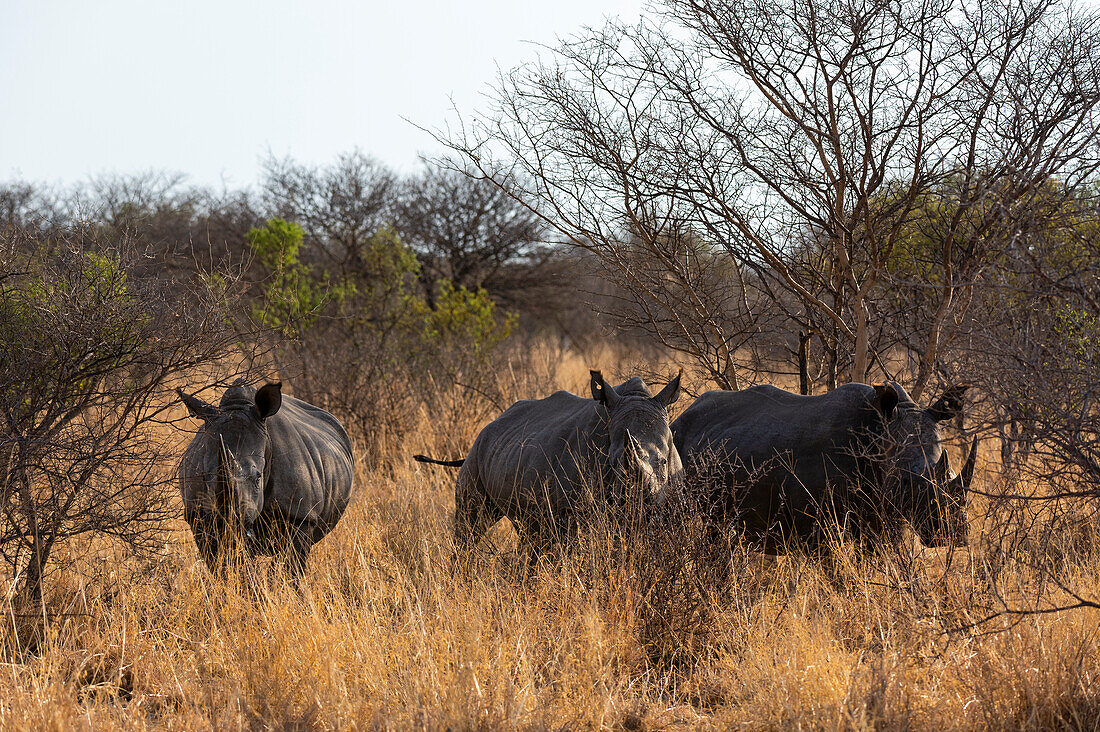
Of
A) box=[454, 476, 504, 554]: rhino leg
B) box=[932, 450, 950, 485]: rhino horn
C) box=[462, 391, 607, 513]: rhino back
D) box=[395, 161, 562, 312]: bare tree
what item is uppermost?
box=[395, 161, 562, 312]: bare tree

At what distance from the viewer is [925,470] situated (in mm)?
4328

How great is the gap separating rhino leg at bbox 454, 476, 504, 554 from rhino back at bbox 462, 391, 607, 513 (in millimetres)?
61

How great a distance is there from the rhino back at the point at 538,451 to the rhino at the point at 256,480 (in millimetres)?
909

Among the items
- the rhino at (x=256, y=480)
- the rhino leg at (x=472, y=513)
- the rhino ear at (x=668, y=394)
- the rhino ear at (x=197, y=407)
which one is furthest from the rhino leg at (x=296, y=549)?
the rhino ear at (x=668, y=394)

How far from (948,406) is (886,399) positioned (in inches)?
11.3

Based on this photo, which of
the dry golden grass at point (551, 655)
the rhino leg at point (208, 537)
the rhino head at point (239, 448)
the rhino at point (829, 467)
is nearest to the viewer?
the dry golden grass at point (551, 655)

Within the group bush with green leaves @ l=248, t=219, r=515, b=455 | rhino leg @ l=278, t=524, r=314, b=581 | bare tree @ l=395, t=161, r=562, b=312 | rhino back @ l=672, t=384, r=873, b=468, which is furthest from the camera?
bare tree @ l=395, t=161, r=562, b=312

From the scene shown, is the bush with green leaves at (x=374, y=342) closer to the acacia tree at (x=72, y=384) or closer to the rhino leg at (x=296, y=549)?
the rhino leg at (x=296, y=549)

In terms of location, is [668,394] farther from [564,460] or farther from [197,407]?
[197,407]

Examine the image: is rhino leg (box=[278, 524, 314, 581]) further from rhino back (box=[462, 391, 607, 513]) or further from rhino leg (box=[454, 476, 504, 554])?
rhino back (box=[462, 391, 607, 513])

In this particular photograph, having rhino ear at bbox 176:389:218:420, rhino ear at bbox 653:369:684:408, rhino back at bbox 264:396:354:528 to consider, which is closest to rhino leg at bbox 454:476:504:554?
rhino back at bbox 264:396:354:528

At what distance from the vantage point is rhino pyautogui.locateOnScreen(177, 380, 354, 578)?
14.8 ft

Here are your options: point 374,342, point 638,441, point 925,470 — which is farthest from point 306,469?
point 374,342

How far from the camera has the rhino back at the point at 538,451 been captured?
479 cm
